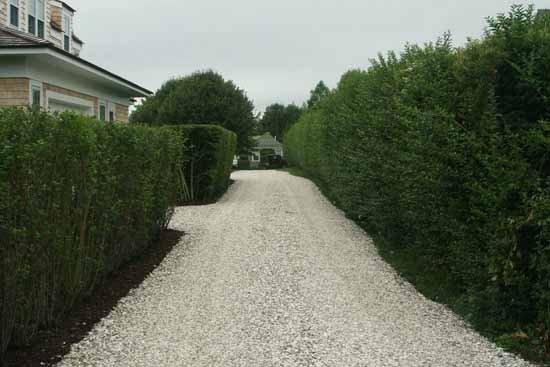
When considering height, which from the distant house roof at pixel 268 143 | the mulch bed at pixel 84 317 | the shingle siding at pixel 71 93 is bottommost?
Answer: the mulch bed at pixel 84 317

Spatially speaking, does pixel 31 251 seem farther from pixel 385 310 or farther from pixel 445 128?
pixel 445 128

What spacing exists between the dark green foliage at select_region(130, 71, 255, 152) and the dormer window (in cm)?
1078

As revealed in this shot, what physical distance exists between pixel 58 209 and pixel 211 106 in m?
24.1

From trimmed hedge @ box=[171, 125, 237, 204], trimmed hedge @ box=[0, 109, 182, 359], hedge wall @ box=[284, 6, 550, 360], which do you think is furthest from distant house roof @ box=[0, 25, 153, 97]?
hedge wall @ box=[284, 6, 550, 360]

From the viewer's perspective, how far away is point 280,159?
49.2 metres

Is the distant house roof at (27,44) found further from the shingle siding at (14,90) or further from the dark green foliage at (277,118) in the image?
the dark green foliage at (277,118)

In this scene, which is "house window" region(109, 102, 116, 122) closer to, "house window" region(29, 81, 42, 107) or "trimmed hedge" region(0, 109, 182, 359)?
"house window" region(29, 81, 42, 107)

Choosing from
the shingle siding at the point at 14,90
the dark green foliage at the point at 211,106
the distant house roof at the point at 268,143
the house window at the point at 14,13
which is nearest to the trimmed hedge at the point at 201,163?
the shingle siding at the point at 14,90

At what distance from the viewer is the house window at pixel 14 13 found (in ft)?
50.4

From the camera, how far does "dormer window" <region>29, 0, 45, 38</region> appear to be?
55.6 ft

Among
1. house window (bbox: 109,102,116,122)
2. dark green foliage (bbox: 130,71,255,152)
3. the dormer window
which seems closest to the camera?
house window (bbox: 109,102,116,122)

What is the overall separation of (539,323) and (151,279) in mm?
4617

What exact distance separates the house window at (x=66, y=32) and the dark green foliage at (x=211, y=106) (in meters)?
7.30

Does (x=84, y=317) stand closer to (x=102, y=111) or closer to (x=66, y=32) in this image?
(x=102, y=111)
